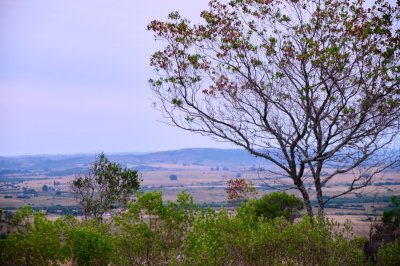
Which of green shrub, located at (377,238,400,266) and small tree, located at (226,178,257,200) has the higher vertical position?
small tree, located at (226,178,257,200)

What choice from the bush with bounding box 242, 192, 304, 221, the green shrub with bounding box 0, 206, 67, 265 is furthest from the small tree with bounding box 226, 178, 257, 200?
the green shrub with bounding box 0, 206, 67, 265

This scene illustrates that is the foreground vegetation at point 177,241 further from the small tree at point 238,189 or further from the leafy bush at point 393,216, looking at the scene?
the small tree at point 238,189

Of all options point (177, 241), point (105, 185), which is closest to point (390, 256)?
point (177, 241)

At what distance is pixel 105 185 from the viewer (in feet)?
82.9

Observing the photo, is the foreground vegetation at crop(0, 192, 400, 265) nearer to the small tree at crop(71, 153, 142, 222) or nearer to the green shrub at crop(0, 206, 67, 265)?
the green shrub at crop(0, 206, 67, 265)

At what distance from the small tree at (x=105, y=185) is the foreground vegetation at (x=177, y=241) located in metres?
14.6

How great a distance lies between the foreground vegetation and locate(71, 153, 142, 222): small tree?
1461 centimetres

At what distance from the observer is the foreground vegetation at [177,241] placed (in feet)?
28.8

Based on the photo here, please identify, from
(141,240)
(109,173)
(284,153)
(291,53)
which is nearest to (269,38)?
(291,53)

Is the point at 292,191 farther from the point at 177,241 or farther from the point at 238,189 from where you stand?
the point at 177,241

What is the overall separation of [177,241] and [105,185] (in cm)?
1579

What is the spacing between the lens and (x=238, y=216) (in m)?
10.3

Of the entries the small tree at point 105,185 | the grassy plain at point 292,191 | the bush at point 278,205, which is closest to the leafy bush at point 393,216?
the grassy plain at point 292,191

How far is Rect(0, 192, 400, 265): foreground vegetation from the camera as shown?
346 inches
